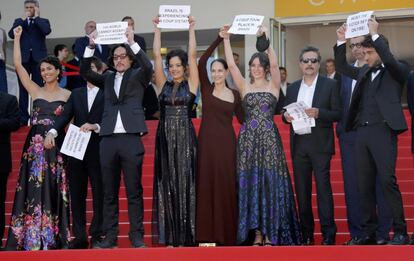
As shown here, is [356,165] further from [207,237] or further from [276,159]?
[207,237]

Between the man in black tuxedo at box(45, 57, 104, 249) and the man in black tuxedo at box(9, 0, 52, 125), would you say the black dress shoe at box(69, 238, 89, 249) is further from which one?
the man in black tuxedo at box(9, 0, 52, 125)

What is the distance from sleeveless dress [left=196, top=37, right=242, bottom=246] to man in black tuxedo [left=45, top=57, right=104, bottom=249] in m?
0.99

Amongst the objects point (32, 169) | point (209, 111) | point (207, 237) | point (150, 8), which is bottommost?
point (207, 237)

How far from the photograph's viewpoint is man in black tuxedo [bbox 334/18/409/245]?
6.32 metres

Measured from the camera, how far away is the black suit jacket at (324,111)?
6.91 meters

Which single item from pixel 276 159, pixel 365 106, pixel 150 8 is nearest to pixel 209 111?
pixel 276 159

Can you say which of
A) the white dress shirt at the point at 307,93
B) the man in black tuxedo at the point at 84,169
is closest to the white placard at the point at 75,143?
the man in black tuxedo at the point at 84,169

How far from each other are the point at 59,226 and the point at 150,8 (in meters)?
8.36

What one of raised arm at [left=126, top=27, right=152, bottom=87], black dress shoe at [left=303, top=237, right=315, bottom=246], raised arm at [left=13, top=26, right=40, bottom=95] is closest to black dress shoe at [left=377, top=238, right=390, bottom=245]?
black dress shoe at [left=303, top=237, right=315, bottom=246]

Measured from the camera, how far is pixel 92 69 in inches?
303

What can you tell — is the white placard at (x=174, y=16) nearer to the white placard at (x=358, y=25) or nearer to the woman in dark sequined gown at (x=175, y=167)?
the woman in dark sequined gown at (x=175, y=167)

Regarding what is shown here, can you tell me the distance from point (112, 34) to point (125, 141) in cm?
90

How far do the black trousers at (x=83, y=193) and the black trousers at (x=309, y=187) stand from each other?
5.67ft

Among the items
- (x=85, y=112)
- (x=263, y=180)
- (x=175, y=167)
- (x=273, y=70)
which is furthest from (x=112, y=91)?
(x=263, y=180)
